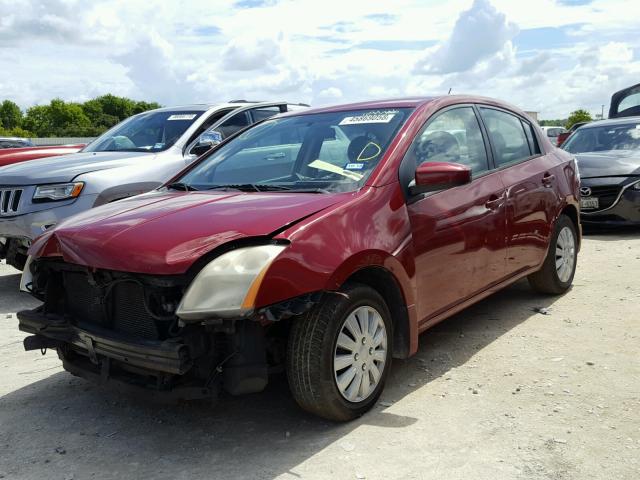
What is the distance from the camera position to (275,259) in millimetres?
2887

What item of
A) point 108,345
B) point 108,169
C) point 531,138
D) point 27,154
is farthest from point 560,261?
point 27,154

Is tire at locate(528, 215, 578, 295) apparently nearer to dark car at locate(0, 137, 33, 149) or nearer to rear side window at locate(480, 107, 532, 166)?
rear side window at locate(480, 107, 532, 166)

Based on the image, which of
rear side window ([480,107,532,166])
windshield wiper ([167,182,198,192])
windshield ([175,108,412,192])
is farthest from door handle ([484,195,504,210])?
windshield wiper ([167,182,198,192])

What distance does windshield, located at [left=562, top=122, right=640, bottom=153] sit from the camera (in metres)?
9.63

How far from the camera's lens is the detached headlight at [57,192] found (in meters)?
5.95

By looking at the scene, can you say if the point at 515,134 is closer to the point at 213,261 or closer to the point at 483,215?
the point at 483,215

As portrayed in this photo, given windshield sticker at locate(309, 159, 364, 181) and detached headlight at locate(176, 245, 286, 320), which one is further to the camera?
windshield sticker at locate(309, 159, 364, 181)

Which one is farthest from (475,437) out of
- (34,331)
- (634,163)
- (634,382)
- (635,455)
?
(634,163)

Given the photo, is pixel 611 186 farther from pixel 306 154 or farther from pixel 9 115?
pixel 9 115

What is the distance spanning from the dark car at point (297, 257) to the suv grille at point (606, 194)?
4531 mm

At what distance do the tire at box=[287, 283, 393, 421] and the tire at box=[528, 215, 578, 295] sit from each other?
245 cm

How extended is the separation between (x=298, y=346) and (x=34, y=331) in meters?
1.45

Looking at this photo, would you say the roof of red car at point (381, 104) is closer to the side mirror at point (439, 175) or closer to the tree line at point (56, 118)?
the side mirror at point (439, 175)

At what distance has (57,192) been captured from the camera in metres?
5.96
